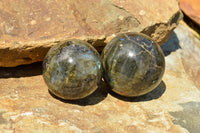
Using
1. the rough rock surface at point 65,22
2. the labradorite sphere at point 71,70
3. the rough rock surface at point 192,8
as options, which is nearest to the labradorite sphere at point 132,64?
the labradorite sphere at point 71,70

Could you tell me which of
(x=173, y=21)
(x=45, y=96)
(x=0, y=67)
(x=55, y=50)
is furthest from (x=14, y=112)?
(x=173, y=21)

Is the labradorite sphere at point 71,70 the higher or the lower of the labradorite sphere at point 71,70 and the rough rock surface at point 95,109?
the higher

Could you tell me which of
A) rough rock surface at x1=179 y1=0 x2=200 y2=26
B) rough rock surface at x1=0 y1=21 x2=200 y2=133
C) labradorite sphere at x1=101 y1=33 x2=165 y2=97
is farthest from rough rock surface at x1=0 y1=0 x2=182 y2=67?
rough rock surface at x1=179 y1=0 x2=200 y2=26

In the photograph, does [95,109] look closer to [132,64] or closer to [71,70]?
[71,70]

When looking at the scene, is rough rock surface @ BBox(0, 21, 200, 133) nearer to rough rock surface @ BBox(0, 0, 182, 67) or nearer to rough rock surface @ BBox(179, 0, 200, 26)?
rough rock surface @ BBox(0, 0, 182, 67)

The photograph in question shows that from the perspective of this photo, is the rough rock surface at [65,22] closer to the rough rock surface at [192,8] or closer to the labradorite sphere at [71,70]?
the labradorite sphere at [71,70]
